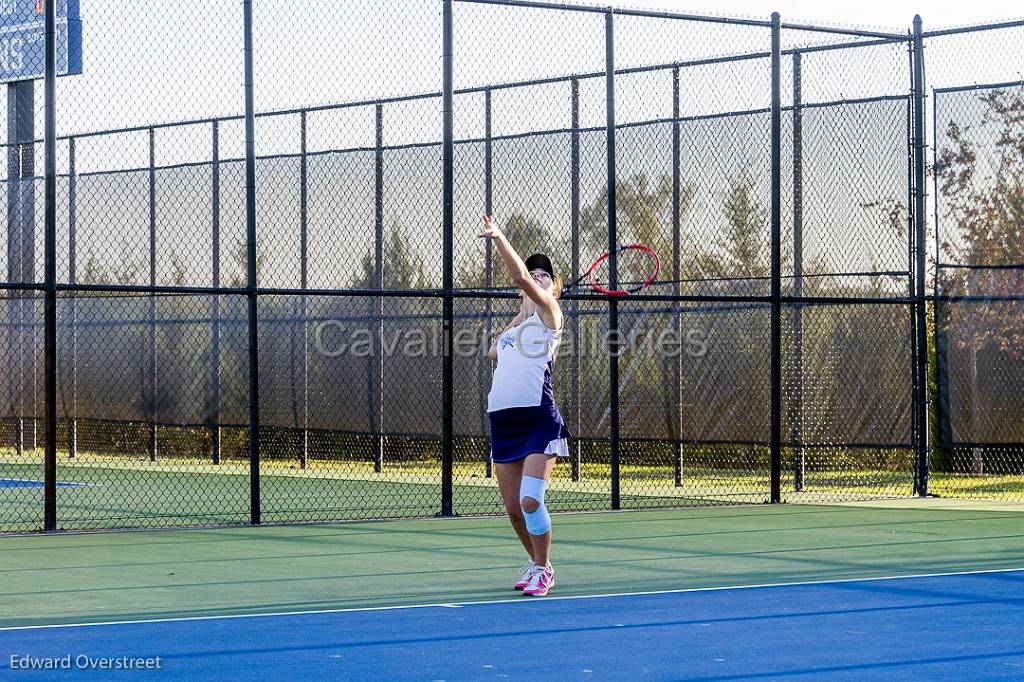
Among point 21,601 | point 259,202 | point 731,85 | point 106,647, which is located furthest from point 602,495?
point 106,647

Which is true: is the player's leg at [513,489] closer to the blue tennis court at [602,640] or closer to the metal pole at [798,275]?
the blue tennis court at [602,640]

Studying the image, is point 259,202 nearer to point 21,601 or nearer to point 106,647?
point 21,601

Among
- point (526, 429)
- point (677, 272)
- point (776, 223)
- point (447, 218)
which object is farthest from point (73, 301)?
point (526, 429)

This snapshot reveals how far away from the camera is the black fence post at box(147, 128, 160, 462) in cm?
1930

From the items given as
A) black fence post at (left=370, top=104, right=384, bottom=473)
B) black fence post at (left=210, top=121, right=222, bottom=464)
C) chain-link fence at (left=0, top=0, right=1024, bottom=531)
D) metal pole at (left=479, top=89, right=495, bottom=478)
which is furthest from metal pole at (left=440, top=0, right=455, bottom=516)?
black fence post at (left=210, top=121, right=222, bottom=464)

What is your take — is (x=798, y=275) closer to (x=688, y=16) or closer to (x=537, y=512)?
(x=688, y=16)

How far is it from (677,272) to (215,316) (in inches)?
223

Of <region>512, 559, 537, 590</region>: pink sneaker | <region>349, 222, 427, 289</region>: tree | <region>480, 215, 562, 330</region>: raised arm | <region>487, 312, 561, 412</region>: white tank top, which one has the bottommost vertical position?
<region>512, 559, 537, 590</region>: pink sneaker

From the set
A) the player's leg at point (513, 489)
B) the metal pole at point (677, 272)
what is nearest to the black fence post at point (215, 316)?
the metal pole at point (677, 272)

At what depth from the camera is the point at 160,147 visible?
1998 centimetres

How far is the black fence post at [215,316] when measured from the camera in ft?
60.7

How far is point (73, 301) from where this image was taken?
19.7m

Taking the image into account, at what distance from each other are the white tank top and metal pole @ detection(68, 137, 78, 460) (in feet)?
41.2

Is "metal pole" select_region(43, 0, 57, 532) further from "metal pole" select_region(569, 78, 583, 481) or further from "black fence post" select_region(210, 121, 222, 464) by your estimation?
"black fence post" select_region(210, 121, 222, 464)
